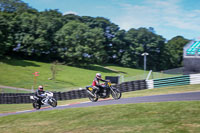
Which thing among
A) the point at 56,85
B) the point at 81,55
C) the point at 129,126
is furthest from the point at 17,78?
the point at 129,126

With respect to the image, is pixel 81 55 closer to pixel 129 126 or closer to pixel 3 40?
pixel 3 40

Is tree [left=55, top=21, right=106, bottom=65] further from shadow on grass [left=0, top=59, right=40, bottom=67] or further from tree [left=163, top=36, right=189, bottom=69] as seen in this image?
tree [left=163, top=36, right=189, bottom=69]

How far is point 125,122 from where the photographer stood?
8617 millimetres

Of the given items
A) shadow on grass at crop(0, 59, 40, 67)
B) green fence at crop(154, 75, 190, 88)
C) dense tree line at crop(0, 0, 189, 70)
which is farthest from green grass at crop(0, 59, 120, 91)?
green fence at crop(154, 75, 190, 88)

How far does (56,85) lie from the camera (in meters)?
42.2

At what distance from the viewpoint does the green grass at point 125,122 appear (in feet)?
24.6

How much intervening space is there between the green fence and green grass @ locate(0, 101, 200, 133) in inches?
534

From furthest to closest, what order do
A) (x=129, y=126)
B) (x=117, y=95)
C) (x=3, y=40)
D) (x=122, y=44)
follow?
(x=122, y=44) < (x=3, y=40) < (x=117, y=95) < (x=129, y=126)

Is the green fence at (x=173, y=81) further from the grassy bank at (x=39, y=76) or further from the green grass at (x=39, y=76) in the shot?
the grassy bank at (x=39, y=76)

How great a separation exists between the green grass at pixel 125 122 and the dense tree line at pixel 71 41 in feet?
156

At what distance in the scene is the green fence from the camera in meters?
22.8

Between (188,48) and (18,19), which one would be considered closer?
(188,48)

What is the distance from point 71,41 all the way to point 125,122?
56394 millimetres

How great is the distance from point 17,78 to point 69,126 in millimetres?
37359
